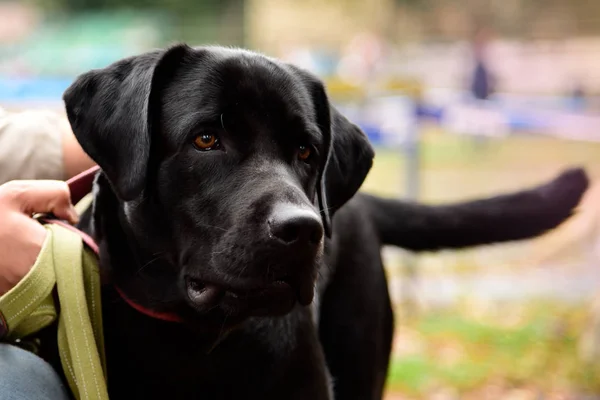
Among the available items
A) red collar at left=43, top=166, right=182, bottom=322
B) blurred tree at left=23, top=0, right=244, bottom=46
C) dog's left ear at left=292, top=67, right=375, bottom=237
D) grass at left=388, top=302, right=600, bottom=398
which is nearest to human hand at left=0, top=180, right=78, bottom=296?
red collar at left=43, top=166, right=182, bottom=322

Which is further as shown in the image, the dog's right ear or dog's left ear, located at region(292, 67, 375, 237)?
dog's left ear, located at region(292, 67, 375, 237)

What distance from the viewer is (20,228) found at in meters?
2.07

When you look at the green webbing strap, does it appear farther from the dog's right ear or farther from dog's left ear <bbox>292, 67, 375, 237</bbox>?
dog's left ear <bbox>292, 67, 375, 237</bbox>

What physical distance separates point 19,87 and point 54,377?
9961mm

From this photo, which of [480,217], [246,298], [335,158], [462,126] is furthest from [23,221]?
[462,126]

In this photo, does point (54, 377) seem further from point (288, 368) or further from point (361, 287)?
point (361, 287)

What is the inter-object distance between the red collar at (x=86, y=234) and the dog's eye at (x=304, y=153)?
0.63 m

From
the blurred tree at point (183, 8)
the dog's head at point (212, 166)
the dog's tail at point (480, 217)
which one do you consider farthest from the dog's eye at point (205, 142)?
the blurred tree at point (183, 8)

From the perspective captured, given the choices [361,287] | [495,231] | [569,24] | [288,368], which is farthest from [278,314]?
[569,24]

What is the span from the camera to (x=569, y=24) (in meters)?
24.0

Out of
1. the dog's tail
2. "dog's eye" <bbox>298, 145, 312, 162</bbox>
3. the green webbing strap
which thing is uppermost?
"dog's eye" <bbox>298, 145, 312, 162</bbox>

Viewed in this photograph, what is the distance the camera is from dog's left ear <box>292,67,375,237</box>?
8.23 feet

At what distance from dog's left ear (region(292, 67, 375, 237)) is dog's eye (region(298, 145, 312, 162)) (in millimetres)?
98

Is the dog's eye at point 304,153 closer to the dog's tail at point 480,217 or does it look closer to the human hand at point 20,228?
the human hand at point 20,228
